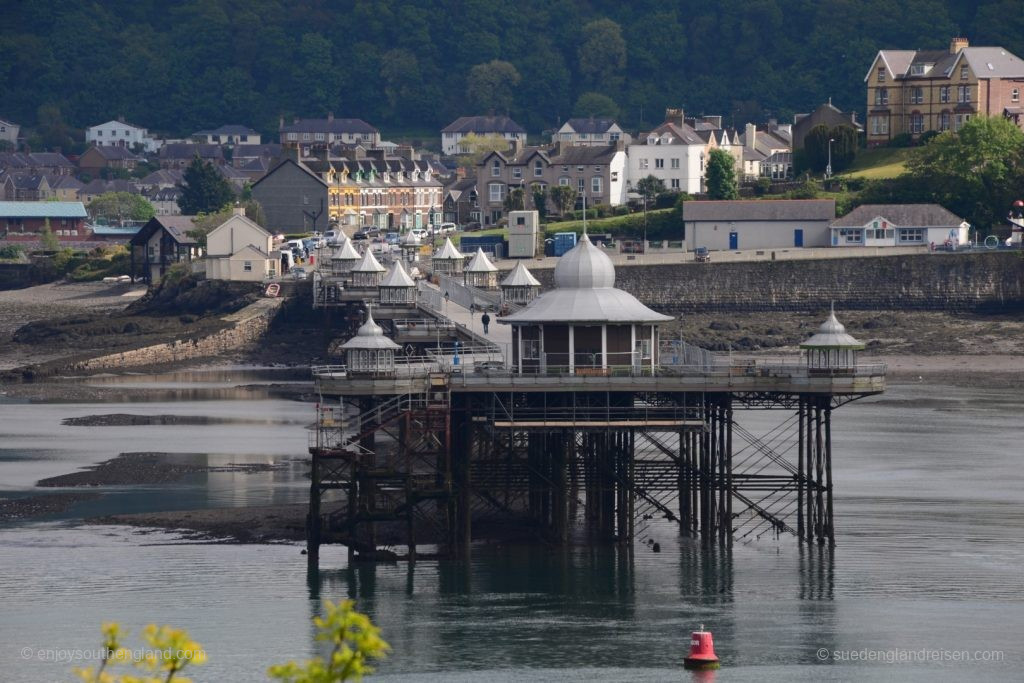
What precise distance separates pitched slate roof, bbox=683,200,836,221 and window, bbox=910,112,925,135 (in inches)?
860

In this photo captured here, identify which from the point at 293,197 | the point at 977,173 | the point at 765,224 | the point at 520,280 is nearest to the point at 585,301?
the point at 520,280

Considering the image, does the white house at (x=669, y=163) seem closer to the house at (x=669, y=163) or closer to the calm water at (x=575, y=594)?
the house at (x=669, y=163)

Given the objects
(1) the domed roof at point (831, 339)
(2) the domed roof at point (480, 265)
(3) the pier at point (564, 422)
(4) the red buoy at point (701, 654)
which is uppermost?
(2) the domed roof at point (480, 265)

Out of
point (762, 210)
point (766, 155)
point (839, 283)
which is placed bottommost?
point (839, 283)

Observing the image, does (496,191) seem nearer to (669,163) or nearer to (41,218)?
(669,163)

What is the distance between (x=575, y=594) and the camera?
51.7m

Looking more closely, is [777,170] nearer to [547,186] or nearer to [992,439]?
[547,186]

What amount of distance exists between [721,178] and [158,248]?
3577cm

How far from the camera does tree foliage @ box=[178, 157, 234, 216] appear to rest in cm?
17325

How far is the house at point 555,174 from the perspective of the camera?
15188 cm

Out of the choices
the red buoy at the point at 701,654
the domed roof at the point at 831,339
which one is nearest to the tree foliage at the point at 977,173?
the domed roof at the point at 831,339

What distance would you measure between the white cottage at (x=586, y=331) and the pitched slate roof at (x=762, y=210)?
242ft

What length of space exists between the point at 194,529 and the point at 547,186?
9587 centimetres

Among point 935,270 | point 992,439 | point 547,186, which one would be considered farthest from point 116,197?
point 992,439
